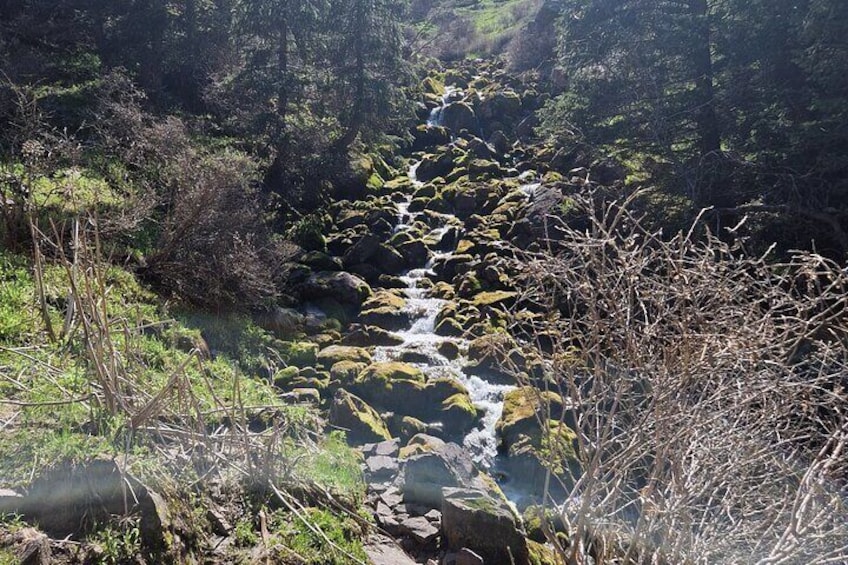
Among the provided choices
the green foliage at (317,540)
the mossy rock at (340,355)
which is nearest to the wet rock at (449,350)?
the mossy rock at (340,355)

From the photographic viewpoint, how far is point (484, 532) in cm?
523

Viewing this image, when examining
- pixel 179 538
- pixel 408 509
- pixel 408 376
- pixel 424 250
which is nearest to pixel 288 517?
pixel 179 538

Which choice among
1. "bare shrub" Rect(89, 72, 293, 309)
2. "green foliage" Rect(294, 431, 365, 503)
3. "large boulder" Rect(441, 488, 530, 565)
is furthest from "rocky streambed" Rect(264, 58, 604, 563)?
"bare shrub" Rect(89, 72, 293, 309)

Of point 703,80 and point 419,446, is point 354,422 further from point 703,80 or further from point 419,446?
point 703,80

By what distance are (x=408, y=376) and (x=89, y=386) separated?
23.0 feet

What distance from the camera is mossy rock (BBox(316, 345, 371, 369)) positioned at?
11.0 m

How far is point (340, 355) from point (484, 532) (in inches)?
247

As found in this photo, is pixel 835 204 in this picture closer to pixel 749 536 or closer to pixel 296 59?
pixel 749 536

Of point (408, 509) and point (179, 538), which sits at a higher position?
point (179, 538)

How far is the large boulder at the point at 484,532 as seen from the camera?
17.1 feet

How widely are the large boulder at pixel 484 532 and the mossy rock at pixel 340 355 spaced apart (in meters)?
5.89

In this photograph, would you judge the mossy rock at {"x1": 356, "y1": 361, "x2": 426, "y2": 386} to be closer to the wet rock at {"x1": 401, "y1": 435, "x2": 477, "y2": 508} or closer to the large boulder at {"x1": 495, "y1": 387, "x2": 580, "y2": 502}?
the large boulder at {"x1": 495, "y1": 387, "x2": 580, "y2": 502}

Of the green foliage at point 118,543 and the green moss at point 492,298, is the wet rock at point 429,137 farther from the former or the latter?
the green foliage at point 118,543

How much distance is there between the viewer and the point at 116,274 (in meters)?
8.38
